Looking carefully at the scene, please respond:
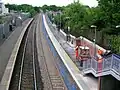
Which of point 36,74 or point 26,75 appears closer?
point 26,75

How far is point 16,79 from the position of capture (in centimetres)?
2773

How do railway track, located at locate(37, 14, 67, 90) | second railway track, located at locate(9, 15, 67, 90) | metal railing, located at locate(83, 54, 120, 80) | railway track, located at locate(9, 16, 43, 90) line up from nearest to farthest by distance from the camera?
1. metal railing, located at locate(83, 54, 120, 80)
2. railway track, located at locate(9, 16, 43, 90)
3. second railway track, located at locate(9, 15, 67, 90)
4. railway track, located at locate(37, 14, 67, 90)

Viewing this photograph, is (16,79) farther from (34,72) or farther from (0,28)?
(0,28)

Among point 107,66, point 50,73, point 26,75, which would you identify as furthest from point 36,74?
point 107,66

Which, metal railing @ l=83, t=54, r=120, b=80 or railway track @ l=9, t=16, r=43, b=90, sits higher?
metal railing @ l=83, t=54, r=120, b=80

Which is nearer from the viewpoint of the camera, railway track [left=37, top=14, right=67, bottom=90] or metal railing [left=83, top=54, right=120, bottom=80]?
metal railing [left=83, top=54, right=120, bottom=80]

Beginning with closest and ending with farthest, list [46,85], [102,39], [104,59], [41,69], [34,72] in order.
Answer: [104,59]
[46,85]
[34,72]
[41,69]
[102,39]

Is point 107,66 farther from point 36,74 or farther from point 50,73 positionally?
point 50,73

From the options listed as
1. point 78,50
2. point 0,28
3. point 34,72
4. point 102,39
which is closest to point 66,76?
point 34,72

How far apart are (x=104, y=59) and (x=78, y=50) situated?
1240 centimetres

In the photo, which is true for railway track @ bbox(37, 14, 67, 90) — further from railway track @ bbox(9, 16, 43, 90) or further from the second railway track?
railway track @ bbox(9, 16, 43, 90)

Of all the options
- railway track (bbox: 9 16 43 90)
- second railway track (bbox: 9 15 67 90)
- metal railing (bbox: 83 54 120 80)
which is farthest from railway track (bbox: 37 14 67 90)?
metal railing (bbox: 83 54 120 80)

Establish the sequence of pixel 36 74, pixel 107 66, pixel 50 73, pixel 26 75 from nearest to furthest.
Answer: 1. pixel 107 66
2. pixel 26 75
3. pixel 36 74
4. pixel 50 73

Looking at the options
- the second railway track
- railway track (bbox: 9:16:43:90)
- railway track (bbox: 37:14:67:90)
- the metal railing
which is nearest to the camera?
the metal railing
